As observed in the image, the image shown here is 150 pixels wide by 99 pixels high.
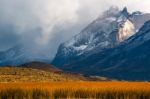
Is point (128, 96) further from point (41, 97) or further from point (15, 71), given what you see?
point (15, 71)

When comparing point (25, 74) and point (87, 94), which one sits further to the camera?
point (25, 74)

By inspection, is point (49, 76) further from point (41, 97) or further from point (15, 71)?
point (41, 97)

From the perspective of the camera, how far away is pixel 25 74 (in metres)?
168

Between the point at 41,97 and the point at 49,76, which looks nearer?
the point at 41,97

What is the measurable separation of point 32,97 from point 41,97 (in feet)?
7.13

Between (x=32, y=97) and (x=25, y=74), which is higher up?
(x=25, y=74)

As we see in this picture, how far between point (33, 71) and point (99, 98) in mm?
121253

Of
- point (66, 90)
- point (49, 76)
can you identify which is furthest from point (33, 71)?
point (66, 90)

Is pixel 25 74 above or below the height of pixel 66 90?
above

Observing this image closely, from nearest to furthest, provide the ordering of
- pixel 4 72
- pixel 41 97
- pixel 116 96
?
pixel 41 97
pixel 116 96
pixel 4 72

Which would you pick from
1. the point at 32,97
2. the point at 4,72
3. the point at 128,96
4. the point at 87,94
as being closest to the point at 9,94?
the point at 32,97

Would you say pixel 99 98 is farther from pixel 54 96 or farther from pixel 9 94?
pixel 9 94

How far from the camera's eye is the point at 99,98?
55062 mm

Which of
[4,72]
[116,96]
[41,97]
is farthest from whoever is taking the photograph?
[4,72]
